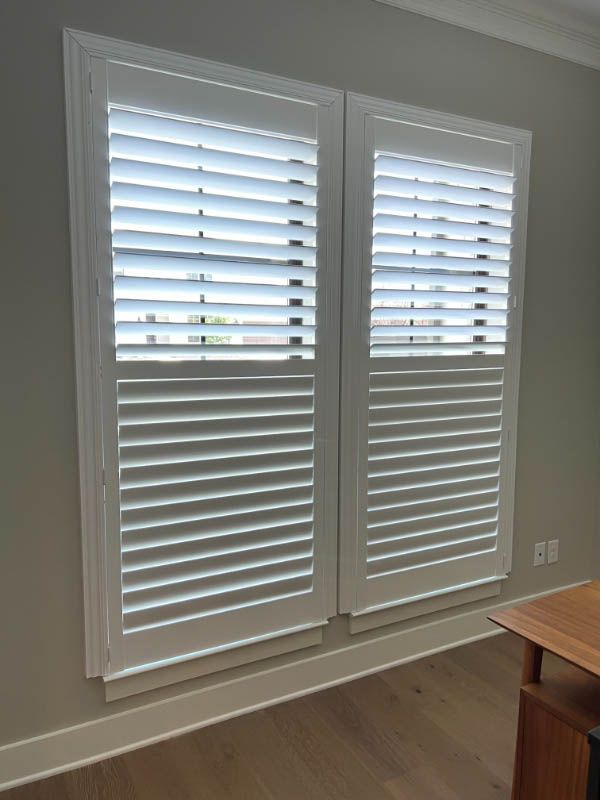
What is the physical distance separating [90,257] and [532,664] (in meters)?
1.72

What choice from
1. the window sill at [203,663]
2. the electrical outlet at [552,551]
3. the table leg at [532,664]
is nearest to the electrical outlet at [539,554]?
the electrical outlet at [552,551]

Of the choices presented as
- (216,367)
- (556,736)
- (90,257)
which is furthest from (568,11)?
(556,736)

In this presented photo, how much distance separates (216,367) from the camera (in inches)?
79.2

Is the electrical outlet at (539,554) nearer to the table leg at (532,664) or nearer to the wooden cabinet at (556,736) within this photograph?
the wooden cabinet at (556,736)

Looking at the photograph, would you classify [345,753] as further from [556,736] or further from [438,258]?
[438,258]

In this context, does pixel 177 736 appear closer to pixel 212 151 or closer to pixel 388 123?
pixel 212 151

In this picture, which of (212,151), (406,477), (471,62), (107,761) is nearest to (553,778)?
(406,477)

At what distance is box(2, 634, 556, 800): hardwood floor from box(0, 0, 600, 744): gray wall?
0.19 m

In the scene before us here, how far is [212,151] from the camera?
1.92 meters

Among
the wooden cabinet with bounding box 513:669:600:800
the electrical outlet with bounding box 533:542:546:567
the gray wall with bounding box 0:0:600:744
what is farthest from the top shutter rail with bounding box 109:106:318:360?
the electrical outlet with bounding box 533:542:546:567

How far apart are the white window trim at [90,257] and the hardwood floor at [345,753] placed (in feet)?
1.16

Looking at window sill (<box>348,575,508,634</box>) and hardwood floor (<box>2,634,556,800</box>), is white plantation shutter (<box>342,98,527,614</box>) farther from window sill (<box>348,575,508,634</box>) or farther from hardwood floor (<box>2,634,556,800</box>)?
hardwood floor (<box>2,634,556,800</box>)

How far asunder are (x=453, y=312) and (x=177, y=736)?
194cm

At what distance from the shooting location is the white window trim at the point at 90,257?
1.73 metres
